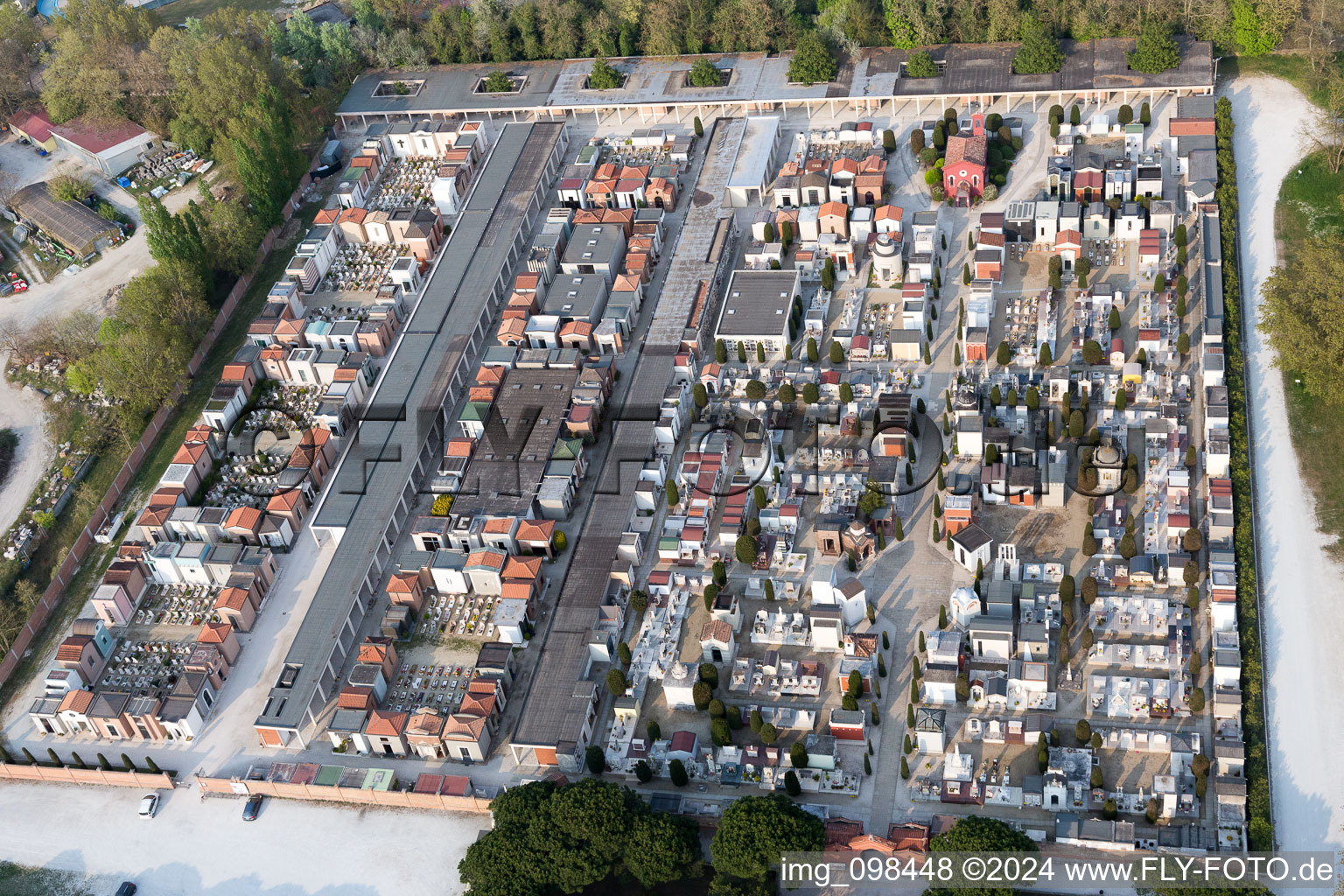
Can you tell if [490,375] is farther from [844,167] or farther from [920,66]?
[920,66]

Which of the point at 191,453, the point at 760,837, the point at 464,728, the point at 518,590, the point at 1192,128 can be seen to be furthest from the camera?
the point at 1192,128

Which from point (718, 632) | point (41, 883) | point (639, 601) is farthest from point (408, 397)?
point (41, 883)

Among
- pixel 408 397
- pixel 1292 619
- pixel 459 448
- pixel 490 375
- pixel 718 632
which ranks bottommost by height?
pixel 718 632

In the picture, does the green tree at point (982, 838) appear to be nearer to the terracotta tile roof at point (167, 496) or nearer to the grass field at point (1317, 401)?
the grass field at point (1317, 401)

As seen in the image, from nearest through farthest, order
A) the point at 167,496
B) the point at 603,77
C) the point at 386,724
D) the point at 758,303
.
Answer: the point at 386,724
the point at 167,496
the point at 758,303
the point at 603,77

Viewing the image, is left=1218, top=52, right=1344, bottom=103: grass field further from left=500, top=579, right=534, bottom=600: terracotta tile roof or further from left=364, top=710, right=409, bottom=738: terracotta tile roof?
left=364, top=710, right=409, bottom=738: terracotta tile roof

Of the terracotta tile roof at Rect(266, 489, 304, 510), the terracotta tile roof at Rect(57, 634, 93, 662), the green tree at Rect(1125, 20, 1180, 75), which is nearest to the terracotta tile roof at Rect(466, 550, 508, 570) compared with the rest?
the terracotta tile roof at Rect(266, 489, 304, 510)

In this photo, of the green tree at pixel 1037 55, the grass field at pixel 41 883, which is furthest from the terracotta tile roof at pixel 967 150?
the grass field at pixel 41 883
